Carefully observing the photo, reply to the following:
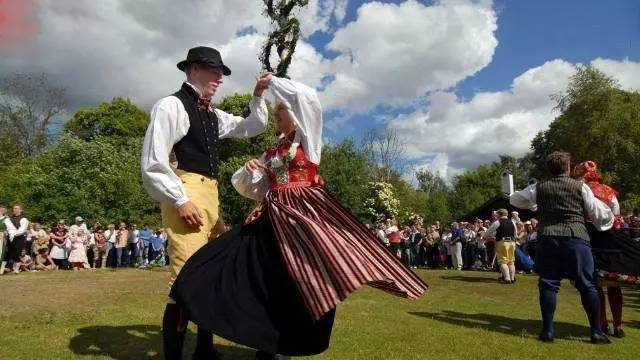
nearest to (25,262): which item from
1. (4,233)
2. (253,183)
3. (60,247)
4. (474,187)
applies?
(60,247)

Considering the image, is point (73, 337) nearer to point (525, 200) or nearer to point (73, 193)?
point (525, 200)

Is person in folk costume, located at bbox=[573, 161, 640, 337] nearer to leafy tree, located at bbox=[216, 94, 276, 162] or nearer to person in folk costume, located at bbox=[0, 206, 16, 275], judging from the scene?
person in folk costume, located at bbox=[0, 206, 16, 275]

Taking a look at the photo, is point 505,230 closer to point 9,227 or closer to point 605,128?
point 9,227

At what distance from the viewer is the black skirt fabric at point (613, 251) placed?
6727 millimetres

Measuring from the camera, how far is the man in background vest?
20.2 feet

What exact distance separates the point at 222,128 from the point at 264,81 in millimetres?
698

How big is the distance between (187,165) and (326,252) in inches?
55.3

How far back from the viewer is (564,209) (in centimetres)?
621

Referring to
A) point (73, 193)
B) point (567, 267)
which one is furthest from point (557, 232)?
point (73, 193)

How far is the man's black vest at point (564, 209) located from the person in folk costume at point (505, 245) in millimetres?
7525

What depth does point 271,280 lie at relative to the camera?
3.70m

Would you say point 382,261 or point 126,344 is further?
point 126,344

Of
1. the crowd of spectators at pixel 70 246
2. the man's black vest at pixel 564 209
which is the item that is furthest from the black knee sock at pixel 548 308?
the crowd of spectators at pixel 70 246

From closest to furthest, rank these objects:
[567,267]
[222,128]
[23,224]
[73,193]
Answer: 1. [222,128]
2. [567,267]
3. [23,224]
4. [73,193]
